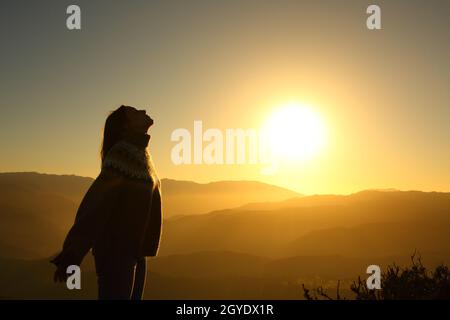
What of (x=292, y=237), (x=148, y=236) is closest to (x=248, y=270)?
(x=292, y=237)

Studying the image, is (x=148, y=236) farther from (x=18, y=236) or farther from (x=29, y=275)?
(x=18, y=236)

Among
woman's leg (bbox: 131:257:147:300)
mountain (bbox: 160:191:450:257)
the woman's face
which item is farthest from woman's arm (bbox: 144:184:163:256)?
mountain (bbox: 160:191:450:257)

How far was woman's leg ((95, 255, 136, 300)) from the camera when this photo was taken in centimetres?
339

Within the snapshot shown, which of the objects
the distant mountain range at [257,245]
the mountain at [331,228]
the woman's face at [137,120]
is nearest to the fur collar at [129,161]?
the woman's face at [137,120]

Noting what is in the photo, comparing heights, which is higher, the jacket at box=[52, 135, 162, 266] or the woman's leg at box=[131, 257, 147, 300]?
the jacket at box=[52, 135, 162, 266]

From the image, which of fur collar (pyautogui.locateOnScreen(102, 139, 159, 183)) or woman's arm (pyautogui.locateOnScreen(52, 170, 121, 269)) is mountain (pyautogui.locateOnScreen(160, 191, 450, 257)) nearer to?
fur collar (pyautogui.locateOnScreen(102, 139, 159, 183))

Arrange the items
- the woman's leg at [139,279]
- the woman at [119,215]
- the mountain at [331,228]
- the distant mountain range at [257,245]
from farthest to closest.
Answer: the mountain at [331,228] → the distant mountain range at [257,245] → the woman's leg at [139,279] → the woman at [119,215]

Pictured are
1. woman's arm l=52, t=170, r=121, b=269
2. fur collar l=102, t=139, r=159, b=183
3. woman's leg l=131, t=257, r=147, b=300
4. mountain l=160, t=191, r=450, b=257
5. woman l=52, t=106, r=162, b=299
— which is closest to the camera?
woman's arm l=52, t=170, r=121, b=269

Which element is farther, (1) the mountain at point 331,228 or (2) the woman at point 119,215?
(1) the mountain at point 331,228

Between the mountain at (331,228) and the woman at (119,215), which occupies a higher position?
the woman at (119,215)

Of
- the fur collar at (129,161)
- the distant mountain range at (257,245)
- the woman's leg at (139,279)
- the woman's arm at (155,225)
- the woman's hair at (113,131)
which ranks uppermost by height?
the woman's hair at (113,131)

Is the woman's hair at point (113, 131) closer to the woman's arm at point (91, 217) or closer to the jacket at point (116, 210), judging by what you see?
the jacket at point (116, 210)

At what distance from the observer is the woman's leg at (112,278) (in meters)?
3.39

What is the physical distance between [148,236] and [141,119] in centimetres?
101
